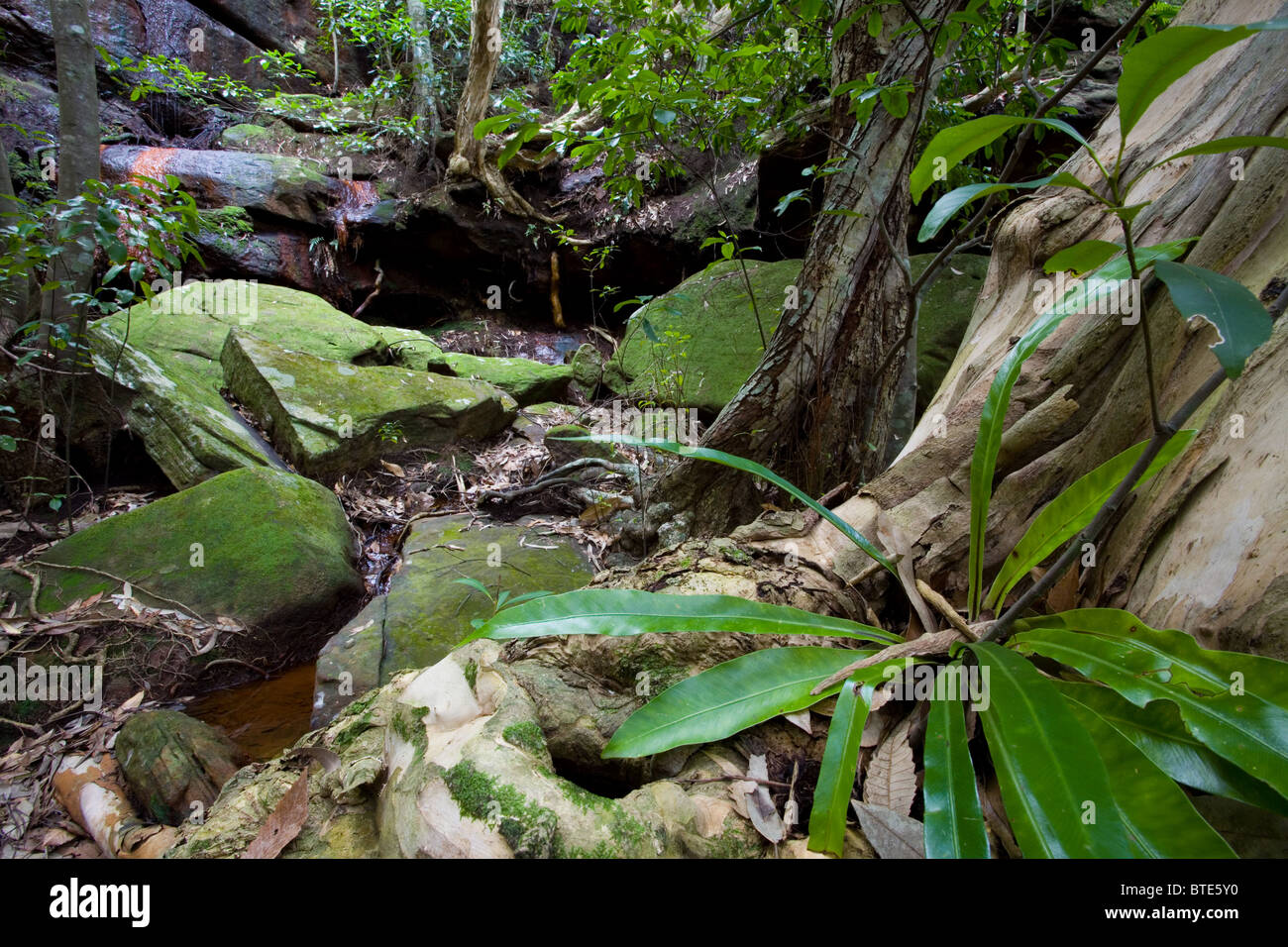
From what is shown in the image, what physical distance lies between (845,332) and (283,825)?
2275 millimetres

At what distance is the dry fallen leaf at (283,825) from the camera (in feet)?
3.22

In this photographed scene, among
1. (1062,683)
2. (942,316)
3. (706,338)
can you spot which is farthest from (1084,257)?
(706,338)

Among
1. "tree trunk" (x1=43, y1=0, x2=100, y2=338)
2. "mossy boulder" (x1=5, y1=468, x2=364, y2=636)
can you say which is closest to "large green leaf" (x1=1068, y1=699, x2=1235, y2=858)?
"mossy boulder" (x1=5, y1=468, x2=364, y2=636)

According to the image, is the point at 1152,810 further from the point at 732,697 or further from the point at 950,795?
the point at 732,697

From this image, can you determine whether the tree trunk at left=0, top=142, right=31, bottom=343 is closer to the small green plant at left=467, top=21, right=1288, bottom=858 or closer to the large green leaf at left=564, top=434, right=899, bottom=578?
the large green leaf at left=564, top=434, right=899, bottom=578

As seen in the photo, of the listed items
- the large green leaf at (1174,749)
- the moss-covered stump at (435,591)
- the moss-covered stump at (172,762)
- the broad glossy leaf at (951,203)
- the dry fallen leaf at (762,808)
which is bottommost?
the moss-covered stump at (172,762)

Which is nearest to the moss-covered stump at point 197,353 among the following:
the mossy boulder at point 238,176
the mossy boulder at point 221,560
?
the mossy boulder at point 221,560

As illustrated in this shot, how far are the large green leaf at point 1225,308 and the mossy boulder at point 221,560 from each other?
324cm

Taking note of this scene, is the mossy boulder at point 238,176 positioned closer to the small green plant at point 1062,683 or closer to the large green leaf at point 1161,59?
the small green plant at point 1062,683

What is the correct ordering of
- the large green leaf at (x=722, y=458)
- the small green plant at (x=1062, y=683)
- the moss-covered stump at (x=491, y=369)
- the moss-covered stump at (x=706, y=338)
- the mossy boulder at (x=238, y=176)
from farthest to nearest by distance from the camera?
the mossy boulder at (x=238, y=176)
the moss-covered stump at (x=491, y=369)
the moss-covered stump at (x=706, y=338)
the large green leaf at (x=722, y=458)
the small green plant at (x=1062, y=683)

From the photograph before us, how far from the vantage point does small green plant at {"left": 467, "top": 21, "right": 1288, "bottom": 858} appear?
0.70 metres

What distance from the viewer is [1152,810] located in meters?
0.75

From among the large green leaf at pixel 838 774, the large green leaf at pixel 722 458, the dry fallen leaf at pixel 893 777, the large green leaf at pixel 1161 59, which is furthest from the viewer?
the large green leaf at pixel 722 458
